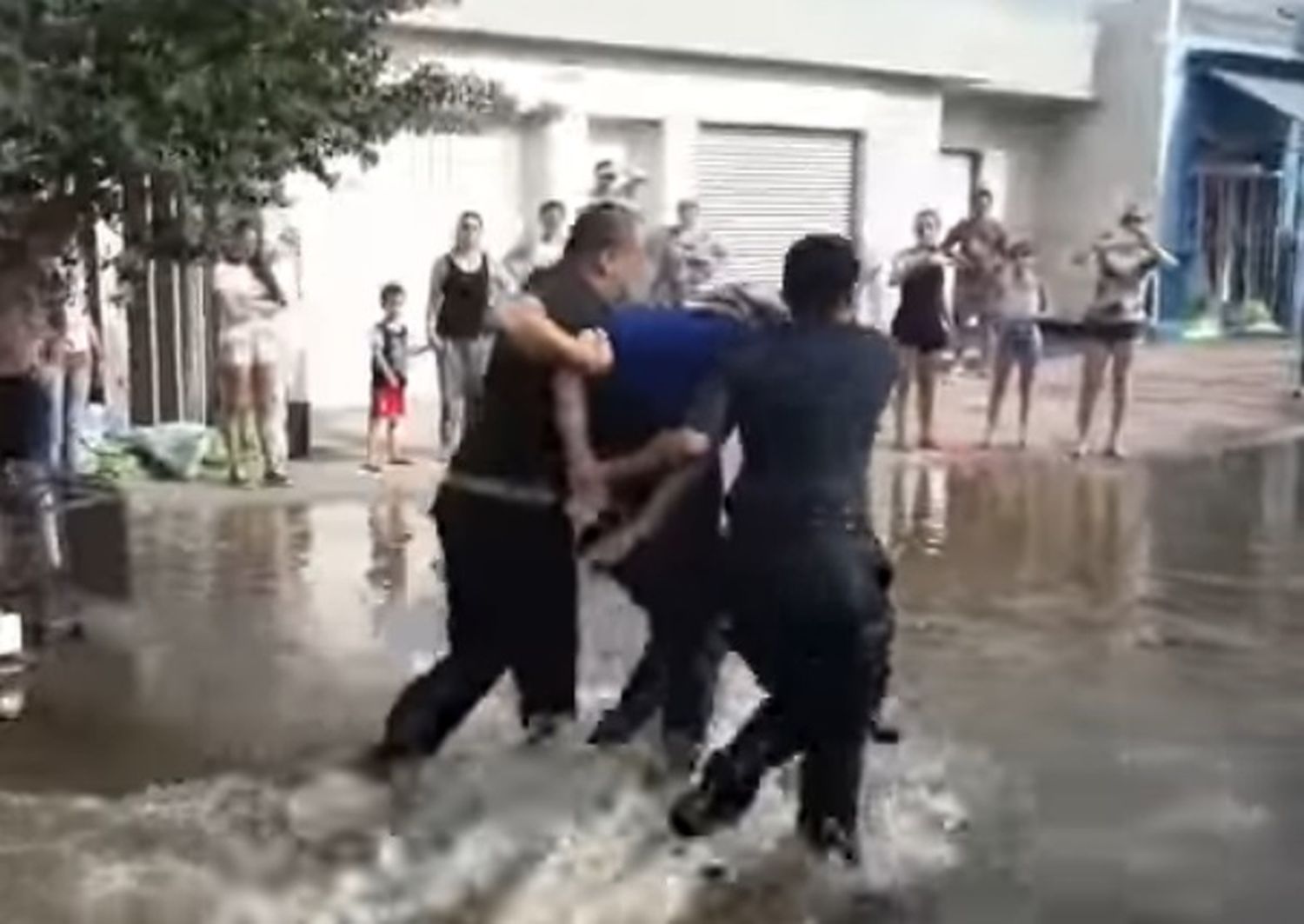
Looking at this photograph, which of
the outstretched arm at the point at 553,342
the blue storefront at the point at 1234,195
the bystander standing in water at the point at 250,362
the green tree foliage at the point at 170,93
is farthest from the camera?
the blue storefront at the point at 1234,195

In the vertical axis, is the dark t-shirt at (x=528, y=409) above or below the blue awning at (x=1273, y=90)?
below

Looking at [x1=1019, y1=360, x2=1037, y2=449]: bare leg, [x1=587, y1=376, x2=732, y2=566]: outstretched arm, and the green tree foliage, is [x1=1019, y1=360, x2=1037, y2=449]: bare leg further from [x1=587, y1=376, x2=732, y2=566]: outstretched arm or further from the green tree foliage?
[x1=587, y1=376, x2=732, y2=566]: outstretched arm

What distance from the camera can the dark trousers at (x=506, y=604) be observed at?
6.50 meters

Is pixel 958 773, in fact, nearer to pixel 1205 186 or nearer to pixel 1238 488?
pixel 1238 488

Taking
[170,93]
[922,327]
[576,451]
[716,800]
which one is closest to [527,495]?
[576,451]

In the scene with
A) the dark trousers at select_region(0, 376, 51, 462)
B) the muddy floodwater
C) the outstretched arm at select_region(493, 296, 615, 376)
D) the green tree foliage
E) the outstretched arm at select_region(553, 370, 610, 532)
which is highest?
the green tree foliage

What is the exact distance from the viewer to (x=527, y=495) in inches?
255

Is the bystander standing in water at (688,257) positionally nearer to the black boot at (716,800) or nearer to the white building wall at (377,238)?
the white building wall at (377,238)

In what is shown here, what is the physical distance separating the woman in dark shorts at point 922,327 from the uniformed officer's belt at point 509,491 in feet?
32.7

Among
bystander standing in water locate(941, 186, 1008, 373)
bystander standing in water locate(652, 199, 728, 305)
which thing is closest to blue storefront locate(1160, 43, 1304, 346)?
bystander standing in water locate(941, 186, 1008, 373)

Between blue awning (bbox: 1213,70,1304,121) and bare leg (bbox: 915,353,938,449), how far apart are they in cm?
1459

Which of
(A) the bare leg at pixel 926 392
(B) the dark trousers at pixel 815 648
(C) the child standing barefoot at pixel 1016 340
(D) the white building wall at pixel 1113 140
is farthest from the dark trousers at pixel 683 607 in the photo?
(D) the white building wall at pixel 1113 140

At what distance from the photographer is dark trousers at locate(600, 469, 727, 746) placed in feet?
22.0

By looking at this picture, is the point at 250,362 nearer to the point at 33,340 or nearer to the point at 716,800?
the point at 33,340
